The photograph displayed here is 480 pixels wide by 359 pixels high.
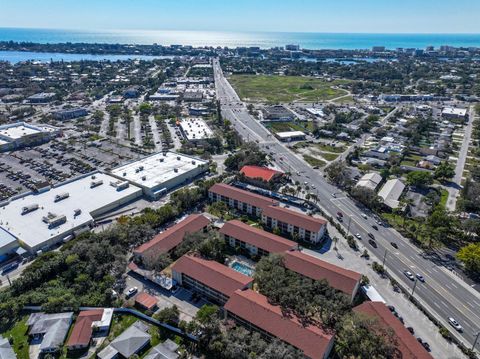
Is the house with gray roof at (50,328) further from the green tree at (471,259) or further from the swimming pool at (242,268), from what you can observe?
the green tree at (471,259)

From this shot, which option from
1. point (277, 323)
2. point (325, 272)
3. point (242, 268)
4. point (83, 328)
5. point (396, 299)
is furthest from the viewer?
point (242, 268)

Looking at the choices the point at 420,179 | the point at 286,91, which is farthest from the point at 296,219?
the point at 286,91

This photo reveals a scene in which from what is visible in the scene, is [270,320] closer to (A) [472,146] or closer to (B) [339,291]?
(B) [339,291]

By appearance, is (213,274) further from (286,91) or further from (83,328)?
(286,91)

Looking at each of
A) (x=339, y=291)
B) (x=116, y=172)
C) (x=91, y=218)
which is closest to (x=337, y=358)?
(x=339, y=291)

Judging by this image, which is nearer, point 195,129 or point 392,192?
point 392,192

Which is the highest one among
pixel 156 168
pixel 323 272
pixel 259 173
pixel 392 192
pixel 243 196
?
pixel 259 173

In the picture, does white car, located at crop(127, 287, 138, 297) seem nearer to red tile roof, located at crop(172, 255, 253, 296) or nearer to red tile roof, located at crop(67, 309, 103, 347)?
red tile roof, located at crop(67, 309, 103, 347)

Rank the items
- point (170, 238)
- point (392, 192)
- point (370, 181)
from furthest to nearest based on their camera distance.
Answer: point (370, 181)
point (392, 192)
point (170, 238)
